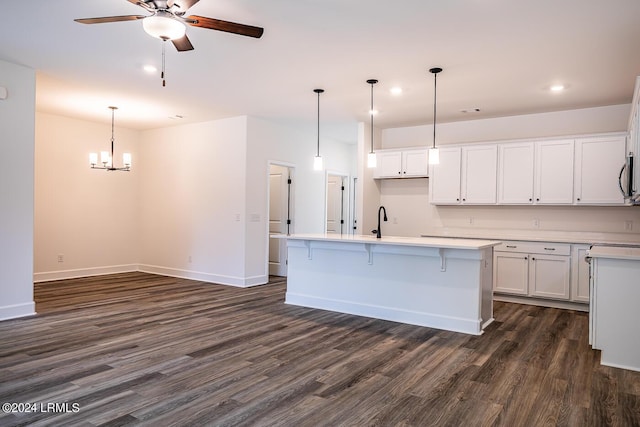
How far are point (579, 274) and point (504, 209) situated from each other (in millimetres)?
1397

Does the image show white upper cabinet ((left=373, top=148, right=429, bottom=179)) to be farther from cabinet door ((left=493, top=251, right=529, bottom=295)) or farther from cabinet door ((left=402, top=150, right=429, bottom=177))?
cabinet door ((left=493, top=251, right=529, bottom=295))

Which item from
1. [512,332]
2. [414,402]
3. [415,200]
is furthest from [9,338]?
[415,200]

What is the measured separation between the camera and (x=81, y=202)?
7254 mm

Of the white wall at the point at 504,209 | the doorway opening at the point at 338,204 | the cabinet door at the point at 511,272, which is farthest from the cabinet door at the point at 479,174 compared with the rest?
the doorway opening at the point at 338,204

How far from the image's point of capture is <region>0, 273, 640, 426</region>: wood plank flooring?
2.45 m

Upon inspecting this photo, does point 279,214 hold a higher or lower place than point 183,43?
lower

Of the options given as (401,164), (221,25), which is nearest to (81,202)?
(401,164)

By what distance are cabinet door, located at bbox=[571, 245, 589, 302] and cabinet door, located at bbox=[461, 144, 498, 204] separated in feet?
4.17

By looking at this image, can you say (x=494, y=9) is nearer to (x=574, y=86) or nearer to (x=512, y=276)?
(x=574, y=86)

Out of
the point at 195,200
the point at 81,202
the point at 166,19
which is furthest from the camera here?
the point at 81,202

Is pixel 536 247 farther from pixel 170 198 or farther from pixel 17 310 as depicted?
pixel 17 310

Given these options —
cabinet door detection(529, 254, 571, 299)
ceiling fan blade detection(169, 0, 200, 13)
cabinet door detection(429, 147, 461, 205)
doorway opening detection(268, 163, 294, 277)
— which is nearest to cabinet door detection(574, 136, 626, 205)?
cabinet door detection(529, 254, 571, 299)

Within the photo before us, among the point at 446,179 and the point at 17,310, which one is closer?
the point at 17,310

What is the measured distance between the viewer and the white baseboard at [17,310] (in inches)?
173
